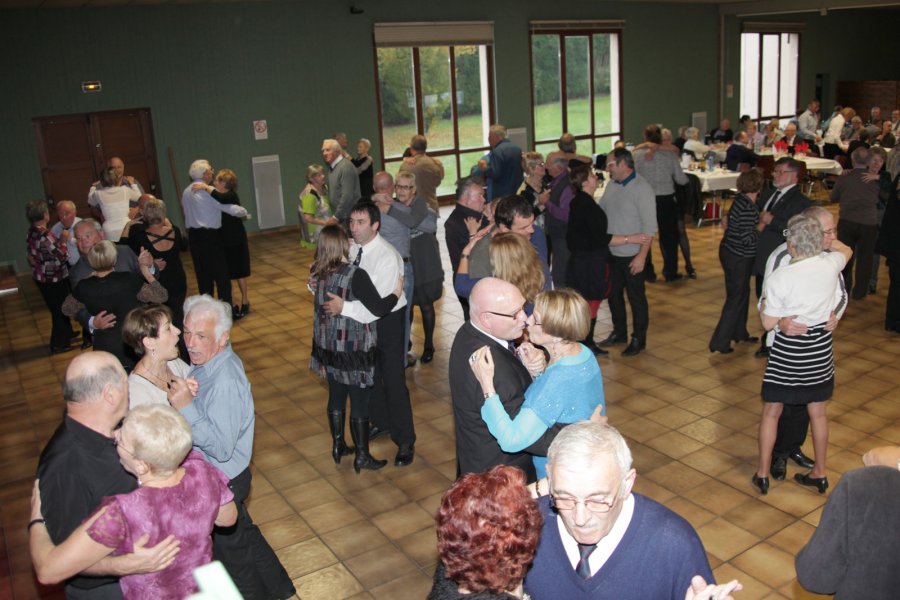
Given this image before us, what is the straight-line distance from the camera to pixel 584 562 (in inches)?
83.0

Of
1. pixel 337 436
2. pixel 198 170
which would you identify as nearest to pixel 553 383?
pixel 337 436

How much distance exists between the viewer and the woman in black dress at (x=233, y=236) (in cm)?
787

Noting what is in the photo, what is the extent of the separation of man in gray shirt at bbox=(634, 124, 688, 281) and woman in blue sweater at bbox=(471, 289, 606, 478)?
230 inches

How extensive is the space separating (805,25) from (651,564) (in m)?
20.8

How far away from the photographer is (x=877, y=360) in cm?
626

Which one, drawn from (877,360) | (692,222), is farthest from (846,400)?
(692,222)

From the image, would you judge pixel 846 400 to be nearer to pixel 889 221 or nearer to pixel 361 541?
pixel 889 221

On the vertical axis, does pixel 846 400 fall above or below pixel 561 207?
below

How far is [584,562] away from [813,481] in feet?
9.35

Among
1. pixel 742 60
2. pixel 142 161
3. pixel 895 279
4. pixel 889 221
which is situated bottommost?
pixel 895 279

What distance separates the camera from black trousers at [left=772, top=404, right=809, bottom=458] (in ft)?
14.9

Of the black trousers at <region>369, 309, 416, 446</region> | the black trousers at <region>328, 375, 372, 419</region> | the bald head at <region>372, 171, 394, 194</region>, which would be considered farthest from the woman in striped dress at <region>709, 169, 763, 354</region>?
the black trousers at <region>328, 375, 372, 419</region>

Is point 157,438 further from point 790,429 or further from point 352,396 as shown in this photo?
point 790,429

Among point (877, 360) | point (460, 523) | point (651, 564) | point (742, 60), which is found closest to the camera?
point (460, 523)
